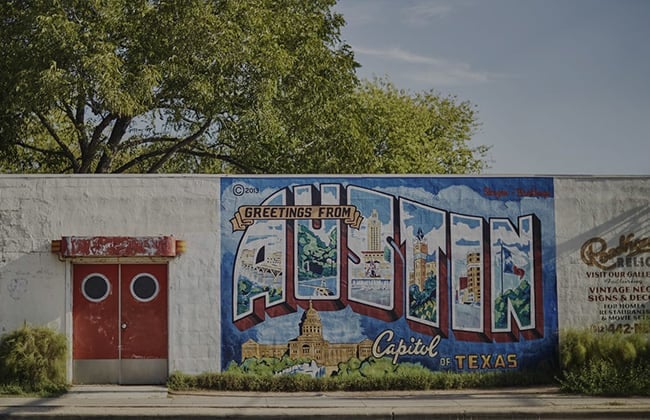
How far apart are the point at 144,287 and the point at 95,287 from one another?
3.01ft

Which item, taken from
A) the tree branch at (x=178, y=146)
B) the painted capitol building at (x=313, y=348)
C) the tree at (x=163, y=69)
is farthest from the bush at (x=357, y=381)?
the tree branch at (x=178, y=146)

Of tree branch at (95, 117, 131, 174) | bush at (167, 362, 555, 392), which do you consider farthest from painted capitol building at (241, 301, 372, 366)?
tree branch at (95, 117, 131, 174)

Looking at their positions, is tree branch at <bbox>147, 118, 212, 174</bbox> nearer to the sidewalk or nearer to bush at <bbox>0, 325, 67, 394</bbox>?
bush at <bbox>0, 325, 67, 394</bbox>

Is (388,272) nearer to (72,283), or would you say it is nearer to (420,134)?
(72,283)

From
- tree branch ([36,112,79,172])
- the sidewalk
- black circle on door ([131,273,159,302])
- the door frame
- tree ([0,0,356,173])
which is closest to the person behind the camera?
the sidewalk

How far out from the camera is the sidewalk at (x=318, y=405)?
49.7 ft

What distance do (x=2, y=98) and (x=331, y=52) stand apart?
10076 millimetres

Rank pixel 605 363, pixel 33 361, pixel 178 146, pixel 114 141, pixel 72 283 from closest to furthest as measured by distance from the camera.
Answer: pixel 33 361 → pixel 605 363 → pixel 72 283 → pixel 114 141 → pixel 178 146

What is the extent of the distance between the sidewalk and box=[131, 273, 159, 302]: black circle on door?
170 cm

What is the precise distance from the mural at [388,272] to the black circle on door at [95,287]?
7.38 ft

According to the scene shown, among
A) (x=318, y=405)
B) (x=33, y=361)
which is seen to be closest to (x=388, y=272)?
(x=318, y=405)

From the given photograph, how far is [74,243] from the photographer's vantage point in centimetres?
1706

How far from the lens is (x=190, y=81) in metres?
24.9

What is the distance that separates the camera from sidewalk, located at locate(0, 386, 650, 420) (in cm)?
1514
